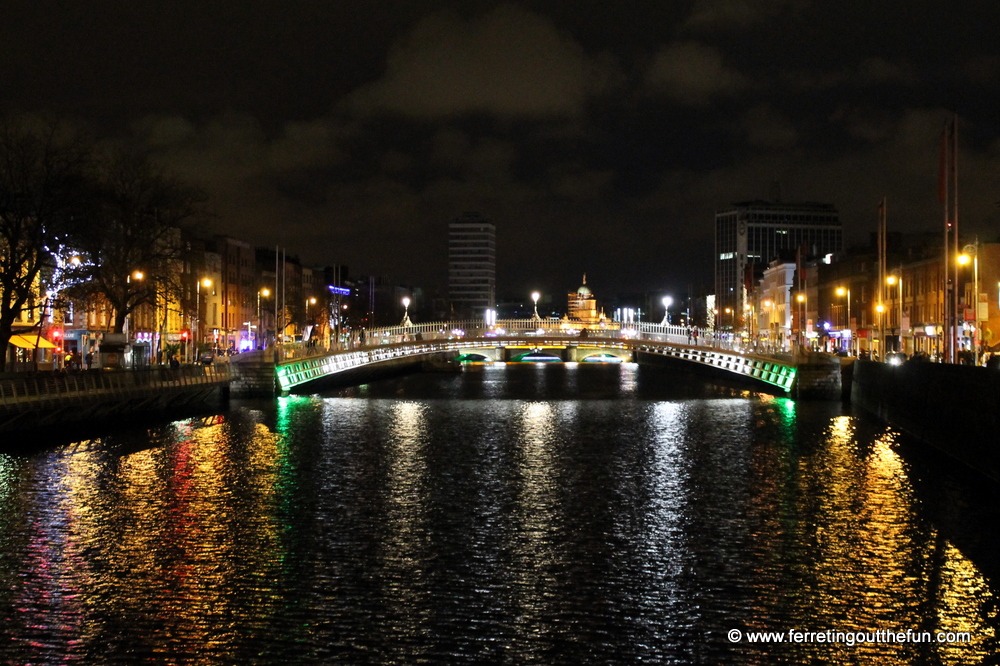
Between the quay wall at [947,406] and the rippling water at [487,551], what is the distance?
1.15m

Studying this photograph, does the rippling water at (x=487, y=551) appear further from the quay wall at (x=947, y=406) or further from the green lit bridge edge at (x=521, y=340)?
the green lit bridge edge at (x=521, y=340)

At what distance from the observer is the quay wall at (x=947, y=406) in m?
29.9

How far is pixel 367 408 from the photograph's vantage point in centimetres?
5791

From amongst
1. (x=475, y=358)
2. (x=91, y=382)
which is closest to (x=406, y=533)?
(x=91, y=382)

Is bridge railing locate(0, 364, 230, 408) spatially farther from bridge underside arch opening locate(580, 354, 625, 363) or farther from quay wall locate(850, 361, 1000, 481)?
bridge underside arch opening locate(580, 354, 625, 363)

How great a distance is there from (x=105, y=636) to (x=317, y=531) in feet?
26.0

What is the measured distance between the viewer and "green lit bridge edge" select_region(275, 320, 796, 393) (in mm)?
66438

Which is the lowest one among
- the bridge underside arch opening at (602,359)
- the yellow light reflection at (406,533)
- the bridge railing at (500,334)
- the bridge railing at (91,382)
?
the yellow light reflection at (406,533)

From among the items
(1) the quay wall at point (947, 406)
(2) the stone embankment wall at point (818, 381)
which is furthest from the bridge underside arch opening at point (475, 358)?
(1) the quay wall at point (947, 406)

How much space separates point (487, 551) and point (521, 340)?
5656cm

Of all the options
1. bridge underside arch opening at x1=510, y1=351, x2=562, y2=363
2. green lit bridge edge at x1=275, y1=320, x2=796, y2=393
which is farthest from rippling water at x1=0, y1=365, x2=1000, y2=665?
bridge underside arch opening at x1=510, y1=351, x2=562, y2=363

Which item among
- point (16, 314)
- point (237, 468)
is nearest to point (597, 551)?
point (237, 468)

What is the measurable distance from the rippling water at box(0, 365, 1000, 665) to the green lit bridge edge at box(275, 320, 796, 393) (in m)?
24.9

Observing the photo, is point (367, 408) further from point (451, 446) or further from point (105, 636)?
point (105, 636)
